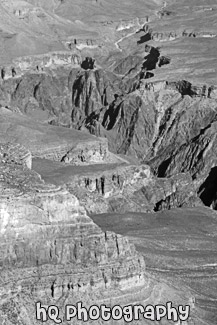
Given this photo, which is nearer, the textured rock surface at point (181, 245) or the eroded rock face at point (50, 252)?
the eroded rock face at point (50, 252)

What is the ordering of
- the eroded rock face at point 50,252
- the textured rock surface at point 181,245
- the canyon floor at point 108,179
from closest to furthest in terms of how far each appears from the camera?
the eroded rock face at point 50,252
the canyon floor at point 108,179
the textured rock surface at point 181,245

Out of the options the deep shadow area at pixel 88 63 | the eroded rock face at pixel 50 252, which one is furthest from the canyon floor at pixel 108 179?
the deep shadow area at pixel 88 63

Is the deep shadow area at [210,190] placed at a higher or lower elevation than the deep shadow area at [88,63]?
lower

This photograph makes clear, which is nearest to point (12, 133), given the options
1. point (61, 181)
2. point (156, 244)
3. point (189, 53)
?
point (61, 181)

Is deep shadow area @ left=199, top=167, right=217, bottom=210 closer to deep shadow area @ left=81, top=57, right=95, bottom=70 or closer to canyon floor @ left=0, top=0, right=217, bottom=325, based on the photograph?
canyon floor @ left=0, top=0, right=217, bottom=325

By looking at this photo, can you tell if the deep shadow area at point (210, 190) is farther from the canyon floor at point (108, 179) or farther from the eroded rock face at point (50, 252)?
the eroded rock face at point (50, 252)

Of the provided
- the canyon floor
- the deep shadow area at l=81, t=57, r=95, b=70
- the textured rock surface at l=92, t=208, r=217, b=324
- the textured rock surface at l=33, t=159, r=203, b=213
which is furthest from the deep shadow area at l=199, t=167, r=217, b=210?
the deep shadow area at l=81, t=57, r=95, b=70

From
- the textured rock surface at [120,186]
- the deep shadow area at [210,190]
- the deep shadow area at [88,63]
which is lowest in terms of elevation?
A: the deep shadow area at [210,190]
